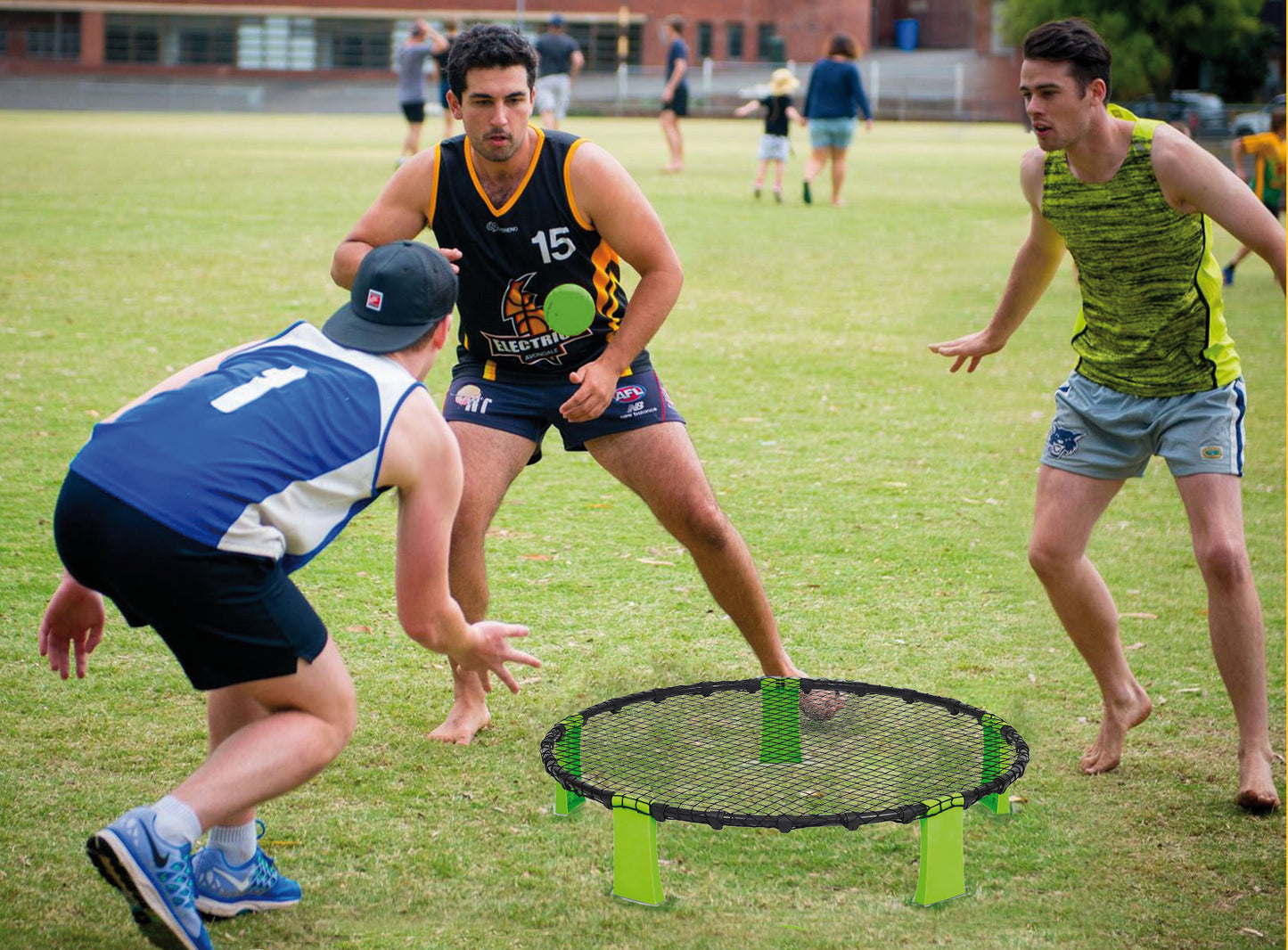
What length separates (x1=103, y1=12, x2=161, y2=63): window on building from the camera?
6825 centimetres

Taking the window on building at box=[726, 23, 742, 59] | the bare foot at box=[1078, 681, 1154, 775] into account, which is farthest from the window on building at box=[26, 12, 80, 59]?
the bare foot at box=[1078, 681, 1154, 775]

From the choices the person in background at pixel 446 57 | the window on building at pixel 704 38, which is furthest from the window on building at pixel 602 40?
the person in background at pixel 446 57

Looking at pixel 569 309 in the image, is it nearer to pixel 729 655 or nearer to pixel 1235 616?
pixel 729 655

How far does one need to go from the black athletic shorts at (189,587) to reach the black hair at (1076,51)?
2583 millimetres

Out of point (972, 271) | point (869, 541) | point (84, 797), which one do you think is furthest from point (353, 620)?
point (972, 271)

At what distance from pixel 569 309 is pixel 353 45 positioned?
69176 mm

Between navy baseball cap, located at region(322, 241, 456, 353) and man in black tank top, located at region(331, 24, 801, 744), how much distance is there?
3.35 ft

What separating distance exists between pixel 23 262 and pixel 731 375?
7449 millimetres

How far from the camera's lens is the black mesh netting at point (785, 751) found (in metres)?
4.12

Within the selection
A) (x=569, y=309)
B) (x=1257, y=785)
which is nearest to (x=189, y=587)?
(x=569, y=309)

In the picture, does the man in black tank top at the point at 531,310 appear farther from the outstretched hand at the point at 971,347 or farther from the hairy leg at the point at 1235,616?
the hairy leg at the point at 1235,616

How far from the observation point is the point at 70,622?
3590 mm

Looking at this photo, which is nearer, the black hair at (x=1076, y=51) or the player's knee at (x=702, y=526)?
the black hair at (x=1076, y=51)

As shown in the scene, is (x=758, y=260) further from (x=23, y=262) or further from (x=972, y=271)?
(x=23, y=262)
